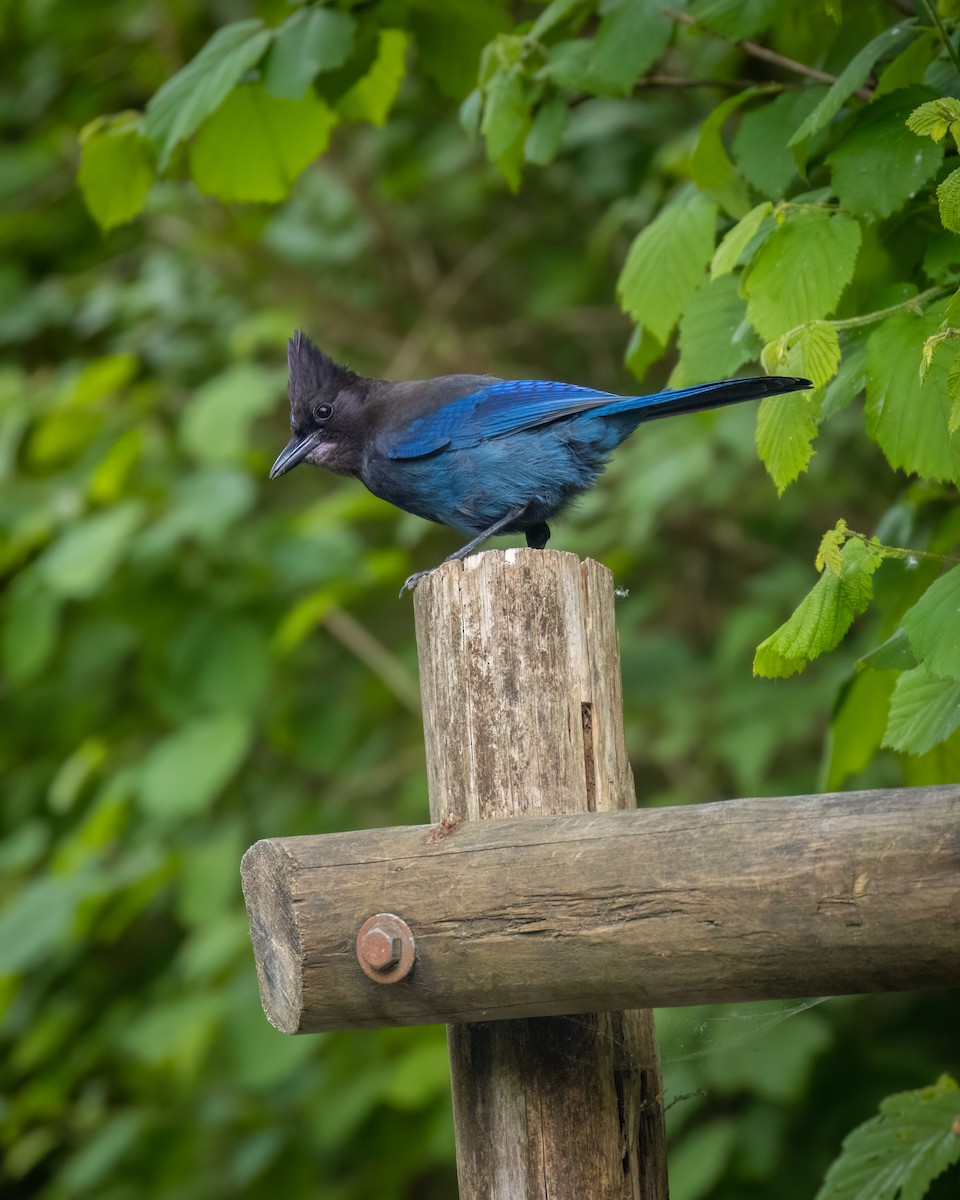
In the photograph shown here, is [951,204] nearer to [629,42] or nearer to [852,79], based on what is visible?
[852,79]

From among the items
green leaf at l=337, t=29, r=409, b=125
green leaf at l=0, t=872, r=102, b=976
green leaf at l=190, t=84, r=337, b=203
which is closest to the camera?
green leaf at l=190, t=84, r=337, b=203

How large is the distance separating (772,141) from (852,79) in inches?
12.7

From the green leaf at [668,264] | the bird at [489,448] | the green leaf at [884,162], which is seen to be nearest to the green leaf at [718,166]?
the green leaf at [668,264]

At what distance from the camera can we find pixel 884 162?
7.27 feet

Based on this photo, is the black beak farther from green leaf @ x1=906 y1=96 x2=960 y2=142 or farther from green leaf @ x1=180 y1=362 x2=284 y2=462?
green leaf @ x1=906 y1=96 x2=960 y2=142

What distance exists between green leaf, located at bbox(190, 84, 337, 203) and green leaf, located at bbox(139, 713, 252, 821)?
2.08 m

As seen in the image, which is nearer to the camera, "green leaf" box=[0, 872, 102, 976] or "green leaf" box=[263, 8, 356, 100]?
"green leaf" box=[263, 8, 356, 100]

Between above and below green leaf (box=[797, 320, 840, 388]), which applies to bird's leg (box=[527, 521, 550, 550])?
above

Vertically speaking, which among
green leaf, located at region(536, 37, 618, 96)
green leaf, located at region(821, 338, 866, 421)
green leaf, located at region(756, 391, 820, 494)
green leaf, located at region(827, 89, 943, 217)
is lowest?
green leaf, located at region(756, 391, 820, 494)

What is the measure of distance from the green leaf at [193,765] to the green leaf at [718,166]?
266 centimetres

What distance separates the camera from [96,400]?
532 centimetres

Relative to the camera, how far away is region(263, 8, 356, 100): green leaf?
109 inches

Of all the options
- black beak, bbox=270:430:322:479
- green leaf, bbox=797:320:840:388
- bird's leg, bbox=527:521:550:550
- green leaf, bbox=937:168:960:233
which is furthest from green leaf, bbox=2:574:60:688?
green leaf, bbox=937:168:960:233

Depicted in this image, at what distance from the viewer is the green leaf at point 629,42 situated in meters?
2.64
